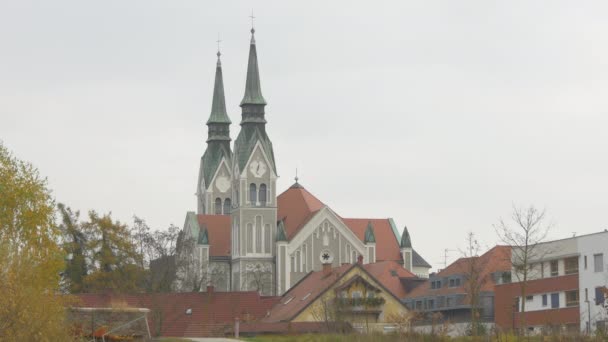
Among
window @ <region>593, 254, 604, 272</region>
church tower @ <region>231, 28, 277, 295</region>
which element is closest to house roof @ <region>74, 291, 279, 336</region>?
window @ <region>593, 254, 604, 272</region>

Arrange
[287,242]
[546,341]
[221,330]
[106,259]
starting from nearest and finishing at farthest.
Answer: [546,341], [221,330], [106,259], [287,242]

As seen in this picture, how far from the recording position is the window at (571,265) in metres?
77.8

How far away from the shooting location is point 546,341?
4075 centimetres

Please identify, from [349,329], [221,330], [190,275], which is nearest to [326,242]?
[190,275]

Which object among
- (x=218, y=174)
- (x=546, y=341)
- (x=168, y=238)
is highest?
(x=218, y=174)

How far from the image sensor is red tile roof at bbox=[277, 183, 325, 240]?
144 m

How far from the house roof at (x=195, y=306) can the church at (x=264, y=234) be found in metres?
49.9

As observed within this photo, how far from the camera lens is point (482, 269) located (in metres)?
90.1

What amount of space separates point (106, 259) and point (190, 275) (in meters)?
19.8

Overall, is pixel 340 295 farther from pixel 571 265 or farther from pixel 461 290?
pixel 461 290

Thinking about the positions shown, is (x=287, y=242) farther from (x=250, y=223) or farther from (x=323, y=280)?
(x=323, y=280)

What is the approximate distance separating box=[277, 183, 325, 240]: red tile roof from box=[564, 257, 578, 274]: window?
64.4 metres

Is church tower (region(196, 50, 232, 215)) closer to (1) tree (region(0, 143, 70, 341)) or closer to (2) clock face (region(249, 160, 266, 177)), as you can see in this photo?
(2) clock face (region(249, 160, 266, 177))

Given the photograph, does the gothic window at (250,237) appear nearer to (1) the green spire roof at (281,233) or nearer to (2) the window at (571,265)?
(1) the green spire roof at (281,233)
